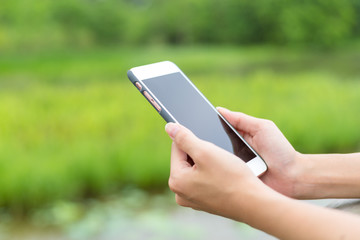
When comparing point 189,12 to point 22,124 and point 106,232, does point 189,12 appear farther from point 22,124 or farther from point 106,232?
point 106,232

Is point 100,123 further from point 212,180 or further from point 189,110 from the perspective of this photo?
point 212,180

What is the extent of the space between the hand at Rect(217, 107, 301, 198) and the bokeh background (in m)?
1.09

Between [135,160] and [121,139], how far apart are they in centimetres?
23

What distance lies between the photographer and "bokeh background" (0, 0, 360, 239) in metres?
1.91

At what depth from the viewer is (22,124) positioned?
258 cm

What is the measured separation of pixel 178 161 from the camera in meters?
0.59

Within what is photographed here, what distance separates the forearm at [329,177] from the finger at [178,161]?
19 cm

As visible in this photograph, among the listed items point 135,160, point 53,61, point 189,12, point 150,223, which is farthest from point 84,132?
point 189,12

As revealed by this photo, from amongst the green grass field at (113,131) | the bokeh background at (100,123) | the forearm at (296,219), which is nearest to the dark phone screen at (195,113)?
the forearm at (296,219)

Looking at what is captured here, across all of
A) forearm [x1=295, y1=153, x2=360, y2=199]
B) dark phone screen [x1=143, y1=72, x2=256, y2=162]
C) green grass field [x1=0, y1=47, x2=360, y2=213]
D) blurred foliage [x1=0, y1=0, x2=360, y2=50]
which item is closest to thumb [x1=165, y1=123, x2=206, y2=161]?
dark phone screen [x1=143, y1=72, x2=256, y2=162]

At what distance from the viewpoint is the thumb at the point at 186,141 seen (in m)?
0.53

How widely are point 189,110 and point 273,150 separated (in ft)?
0.50

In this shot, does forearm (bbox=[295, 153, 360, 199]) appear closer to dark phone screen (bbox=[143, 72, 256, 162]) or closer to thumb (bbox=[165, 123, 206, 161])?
dark phone screen (bbox=[143, 72, 256, 162])

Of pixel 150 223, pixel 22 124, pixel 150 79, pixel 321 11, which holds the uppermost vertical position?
pixel 22 124
